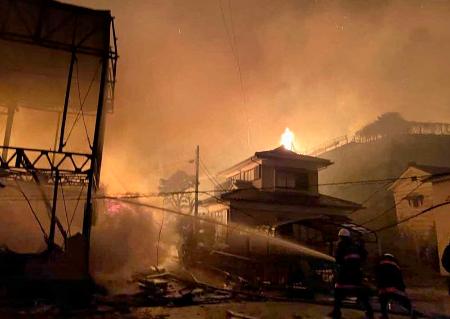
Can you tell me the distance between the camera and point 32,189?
63.8ft

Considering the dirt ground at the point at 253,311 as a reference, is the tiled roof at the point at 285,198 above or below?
above

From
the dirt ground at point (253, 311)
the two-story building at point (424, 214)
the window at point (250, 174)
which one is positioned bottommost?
the dirt ground at point (253, 311)

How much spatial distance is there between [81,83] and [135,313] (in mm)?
11914

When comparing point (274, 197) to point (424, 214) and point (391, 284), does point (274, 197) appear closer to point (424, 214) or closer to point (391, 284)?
point (424, 214)

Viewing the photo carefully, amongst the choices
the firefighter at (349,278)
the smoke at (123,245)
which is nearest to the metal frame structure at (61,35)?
the smoke at (123,245)

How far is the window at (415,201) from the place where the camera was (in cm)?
3253

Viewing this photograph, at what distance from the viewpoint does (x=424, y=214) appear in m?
30.8

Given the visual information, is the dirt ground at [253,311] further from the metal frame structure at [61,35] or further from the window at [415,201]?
the window at [415,201]

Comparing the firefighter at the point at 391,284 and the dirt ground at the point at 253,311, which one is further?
the dirt ground at the point at 253,311

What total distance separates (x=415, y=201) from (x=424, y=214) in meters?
2.43

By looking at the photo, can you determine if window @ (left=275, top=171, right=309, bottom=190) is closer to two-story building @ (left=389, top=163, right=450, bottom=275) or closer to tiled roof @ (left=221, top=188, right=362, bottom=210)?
tiled roof @ (left=221, top=188, right=362, bottom=210)

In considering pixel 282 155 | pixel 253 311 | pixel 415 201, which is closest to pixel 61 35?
pixel 253 311

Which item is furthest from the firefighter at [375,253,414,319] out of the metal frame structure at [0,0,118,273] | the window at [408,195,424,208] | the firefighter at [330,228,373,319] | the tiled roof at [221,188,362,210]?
the window at [408,195,424,208]

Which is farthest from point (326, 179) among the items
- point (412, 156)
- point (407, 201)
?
point (407, 201)
